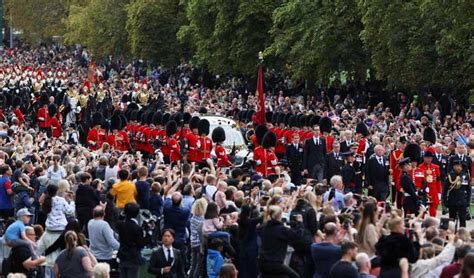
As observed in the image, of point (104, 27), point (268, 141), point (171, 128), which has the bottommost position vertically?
point (171, 128)

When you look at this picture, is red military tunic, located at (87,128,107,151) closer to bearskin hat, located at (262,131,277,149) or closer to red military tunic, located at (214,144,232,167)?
red military tunic, located at (214,144,232,167)

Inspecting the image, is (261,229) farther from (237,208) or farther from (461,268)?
(461,268)

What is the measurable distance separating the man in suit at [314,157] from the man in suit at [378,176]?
95.1 inches

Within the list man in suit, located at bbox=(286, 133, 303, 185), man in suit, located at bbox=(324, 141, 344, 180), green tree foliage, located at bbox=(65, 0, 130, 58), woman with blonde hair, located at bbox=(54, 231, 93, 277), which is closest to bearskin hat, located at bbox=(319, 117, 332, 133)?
man in suit, located at bbox=(286, 133, 303, 185)

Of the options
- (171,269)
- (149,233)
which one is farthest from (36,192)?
(171,269)

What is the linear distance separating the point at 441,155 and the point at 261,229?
1094 cm

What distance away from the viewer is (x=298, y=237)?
69.4 ft

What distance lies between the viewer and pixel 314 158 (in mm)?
32812

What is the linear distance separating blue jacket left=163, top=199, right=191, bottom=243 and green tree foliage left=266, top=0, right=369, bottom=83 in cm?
3157

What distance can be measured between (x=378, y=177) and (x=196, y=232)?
→ 729 cm

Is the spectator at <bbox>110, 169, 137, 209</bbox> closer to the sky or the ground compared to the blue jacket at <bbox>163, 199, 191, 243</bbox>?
closer to the sky

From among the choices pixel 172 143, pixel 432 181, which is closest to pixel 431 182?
pixel 432 181

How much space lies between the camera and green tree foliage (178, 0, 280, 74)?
63625mm

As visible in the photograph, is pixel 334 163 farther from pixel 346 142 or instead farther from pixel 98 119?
pixel 98 119
